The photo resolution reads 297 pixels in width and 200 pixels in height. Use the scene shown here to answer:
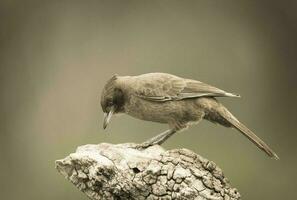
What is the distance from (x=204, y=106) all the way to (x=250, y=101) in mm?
2665

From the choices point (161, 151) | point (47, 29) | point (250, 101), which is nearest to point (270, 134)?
point (250, 101)

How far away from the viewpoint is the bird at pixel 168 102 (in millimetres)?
5770

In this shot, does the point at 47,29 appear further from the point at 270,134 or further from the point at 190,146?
the point at 270,134

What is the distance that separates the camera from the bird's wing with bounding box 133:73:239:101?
5777mm

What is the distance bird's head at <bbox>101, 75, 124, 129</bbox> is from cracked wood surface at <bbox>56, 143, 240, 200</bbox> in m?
0.52

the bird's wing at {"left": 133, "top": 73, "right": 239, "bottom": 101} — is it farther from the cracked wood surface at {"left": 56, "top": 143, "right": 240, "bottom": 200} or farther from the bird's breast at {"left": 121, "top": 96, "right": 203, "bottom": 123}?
the cracked wood surface at {"left": 56, "top": 143, "right": 240, "bottom": 200}

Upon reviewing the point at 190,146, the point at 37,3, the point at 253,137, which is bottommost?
the point at 190,146

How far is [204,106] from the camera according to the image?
579cm

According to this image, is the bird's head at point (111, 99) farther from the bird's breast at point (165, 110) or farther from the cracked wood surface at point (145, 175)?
the cracked wood surface at point (145, 175)

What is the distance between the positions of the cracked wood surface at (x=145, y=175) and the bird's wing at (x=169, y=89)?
643mm

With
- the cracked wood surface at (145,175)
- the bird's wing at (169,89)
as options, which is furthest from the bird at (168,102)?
the cracked wood surface at (145,175)

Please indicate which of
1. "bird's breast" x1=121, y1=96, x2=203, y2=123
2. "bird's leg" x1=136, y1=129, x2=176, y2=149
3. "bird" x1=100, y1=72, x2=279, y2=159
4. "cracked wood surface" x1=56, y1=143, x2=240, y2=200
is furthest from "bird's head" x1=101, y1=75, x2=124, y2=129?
"cracked wood surface" x1=56, y1=143, x2=240, y2=200

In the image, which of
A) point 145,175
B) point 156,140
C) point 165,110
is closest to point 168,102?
point 165,110

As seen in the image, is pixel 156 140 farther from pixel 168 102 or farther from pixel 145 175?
pixel 145 175
